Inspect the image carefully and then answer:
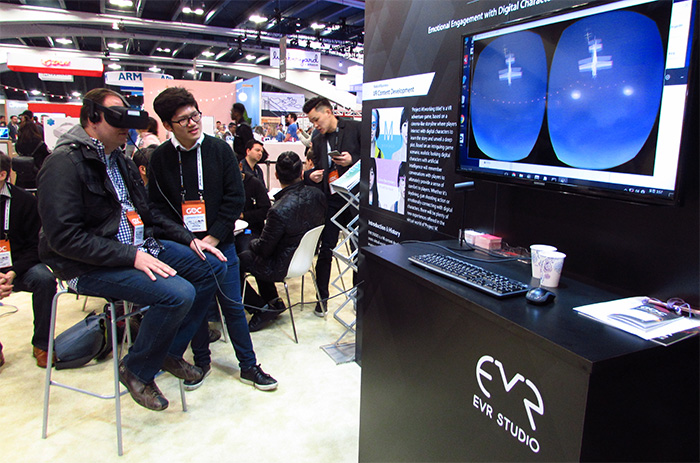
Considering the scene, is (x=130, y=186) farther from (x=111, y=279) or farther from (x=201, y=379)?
(x=201, y=379)

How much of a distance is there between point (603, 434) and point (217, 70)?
69.0 feet

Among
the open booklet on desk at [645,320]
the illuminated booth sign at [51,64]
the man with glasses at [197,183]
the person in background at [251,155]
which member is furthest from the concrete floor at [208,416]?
the illuminated booth sign at [51,64]

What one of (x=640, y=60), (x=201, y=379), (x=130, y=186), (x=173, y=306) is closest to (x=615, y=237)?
(x=640, y=60)

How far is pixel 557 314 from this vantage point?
108 centimetres

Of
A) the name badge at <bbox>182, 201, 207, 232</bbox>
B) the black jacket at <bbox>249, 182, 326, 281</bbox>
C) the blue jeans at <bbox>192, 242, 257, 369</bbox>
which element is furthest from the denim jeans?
the black jacket at <bbox>249, 182, 326, 281</bbox>

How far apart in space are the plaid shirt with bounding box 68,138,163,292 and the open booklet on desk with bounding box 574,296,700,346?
1.79m

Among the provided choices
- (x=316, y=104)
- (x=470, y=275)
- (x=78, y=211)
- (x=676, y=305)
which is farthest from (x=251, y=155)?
(x=676, y=305)

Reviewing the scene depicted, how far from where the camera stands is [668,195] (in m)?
0.99

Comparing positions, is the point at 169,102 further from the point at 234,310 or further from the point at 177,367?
the point at 177,367

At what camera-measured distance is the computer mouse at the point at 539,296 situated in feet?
3.66

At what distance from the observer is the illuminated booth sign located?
1138 centimetres

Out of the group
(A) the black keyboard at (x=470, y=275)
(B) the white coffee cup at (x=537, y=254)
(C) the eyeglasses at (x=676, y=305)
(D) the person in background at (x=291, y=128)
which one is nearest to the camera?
(C) the eyeglasses at (x=676, y=305)

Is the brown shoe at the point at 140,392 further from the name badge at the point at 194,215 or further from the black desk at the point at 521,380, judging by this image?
the black desk at the point at 521,380

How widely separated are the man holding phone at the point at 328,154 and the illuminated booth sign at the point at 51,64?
35.5 feet
